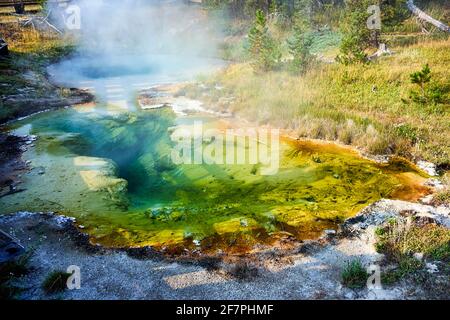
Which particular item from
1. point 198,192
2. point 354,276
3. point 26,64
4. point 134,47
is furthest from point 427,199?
point 134,47

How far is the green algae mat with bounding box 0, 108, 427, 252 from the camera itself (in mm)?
5785

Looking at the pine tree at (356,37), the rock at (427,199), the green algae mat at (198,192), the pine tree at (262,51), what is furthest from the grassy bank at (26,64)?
the rock at (427,199)

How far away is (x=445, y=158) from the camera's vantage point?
7.71m

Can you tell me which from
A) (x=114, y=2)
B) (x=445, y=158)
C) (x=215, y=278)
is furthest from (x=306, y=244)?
(x=114, y=2)

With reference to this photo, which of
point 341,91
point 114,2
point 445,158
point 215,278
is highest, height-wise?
point 114,2

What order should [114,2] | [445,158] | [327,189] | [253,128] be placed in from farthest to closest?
1. [114,2]
2. [253,128]
3. [445,158]
4. [327,189]

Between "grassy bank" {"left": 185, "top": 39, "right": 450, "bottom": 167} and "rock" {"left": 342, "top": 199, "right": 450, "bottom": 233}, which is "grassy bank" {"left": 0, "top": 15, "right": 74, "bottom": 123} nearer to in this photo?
"grassy bank" {"left": 185, "top": 39, "right": 450, "bottom": 167}

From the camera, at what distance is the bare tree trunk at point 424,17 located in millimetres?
15875

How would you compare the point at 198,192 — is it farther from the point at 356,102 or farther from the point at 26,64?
the point at 26,64

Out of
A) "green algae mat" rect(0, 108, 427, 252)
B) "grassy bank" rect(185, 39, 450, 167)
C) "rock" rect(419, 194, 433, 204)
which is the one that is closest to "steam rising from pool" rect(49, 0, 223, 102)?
"grassy bank" rect(185, 39, 450, 167)

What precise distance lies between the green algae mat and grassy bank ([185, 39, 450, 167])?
0.72m

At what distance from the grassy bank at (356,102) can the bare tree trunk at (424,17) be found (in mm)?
2308

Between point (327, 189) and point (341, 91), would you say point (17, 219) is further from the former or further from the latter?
point (341, 91)

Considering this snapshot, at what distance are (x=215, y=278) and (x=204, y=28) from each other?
890 inches
